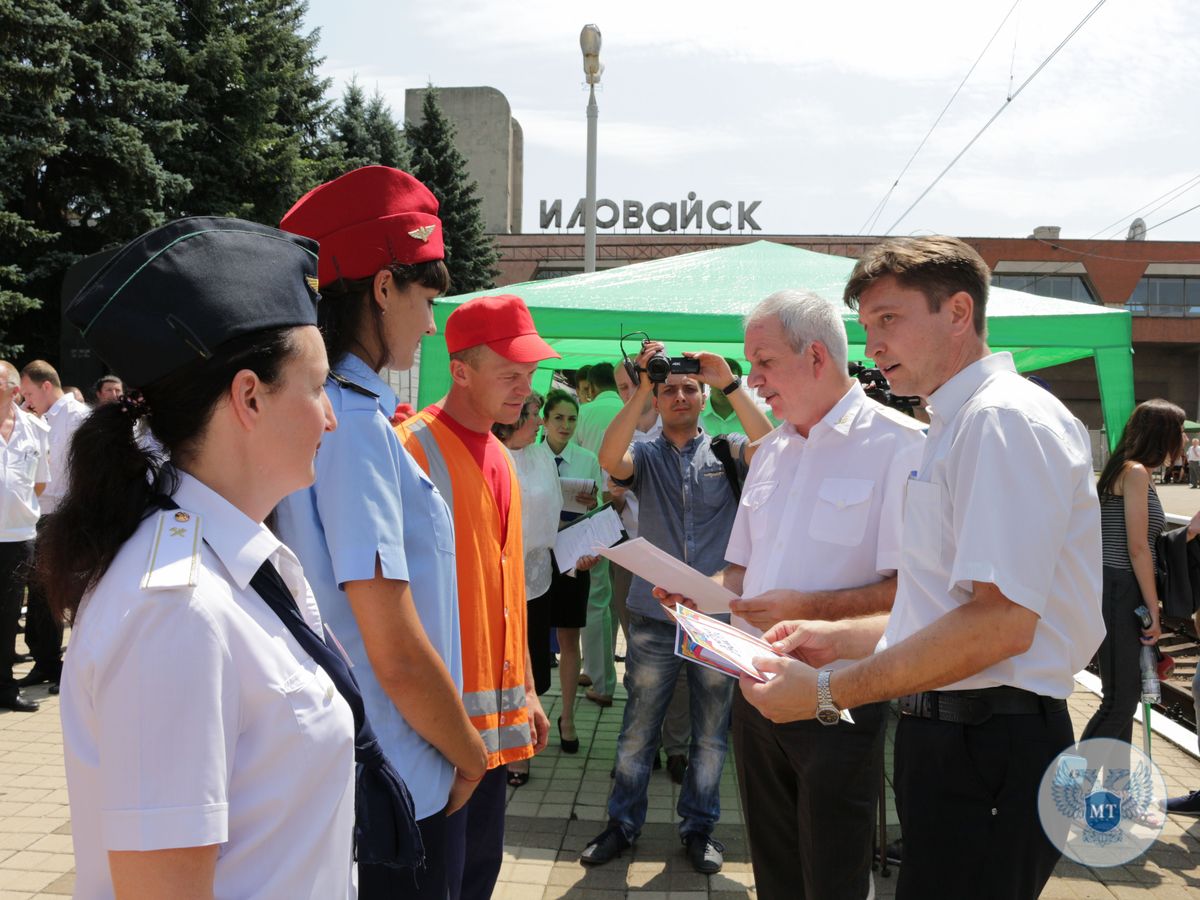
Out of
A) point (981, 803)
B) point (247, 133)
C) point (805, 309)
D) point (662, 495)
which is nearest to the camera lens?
point (981, 803)

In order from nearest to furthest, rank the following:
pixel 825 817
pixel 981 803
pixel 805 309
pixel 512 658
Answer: pixel 981 803, pixel 512 658, pixel 825 817, pixel 805 309

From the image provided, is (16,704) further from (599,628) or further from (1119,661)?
(1119,661)

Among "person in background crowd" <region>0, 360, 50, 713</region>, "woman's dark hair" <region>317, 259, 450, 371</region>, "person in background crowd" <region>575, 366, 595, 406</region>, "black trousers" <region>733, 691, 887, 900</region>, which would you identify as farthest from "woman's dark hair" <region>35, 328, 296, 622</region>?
"person in background crowd" <region>575, 366, 595, 406</region>

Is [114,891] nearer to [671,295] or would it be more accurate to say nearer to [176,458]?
[176,458]

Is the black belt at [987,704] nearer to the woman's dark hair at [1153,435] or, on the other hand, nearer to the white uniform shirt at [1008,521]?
the white uniform shirt at [1008,521]

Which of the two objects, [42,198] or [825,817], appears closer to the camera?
[825,817]

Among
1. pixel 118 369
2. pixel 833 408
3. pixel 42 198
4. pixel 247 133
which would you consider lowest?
pixel 833 408

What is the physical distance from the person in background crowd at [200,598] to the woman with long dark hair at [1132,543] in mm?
4648

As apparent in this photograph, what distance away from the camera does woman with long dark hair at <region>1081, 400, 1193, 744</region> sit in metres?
4.94

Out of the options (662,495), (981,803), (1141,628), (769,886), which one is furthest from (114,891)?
(1141,628)

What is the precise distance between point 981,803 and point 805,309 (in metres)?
1.56

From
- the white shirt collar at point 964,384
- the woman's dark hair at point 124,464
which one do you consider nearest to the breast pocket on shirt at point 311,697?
the woman's dark hair at point 124,464

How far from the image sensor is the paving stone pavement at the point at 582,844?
13.4 ft

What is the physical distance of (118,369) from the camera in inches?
50.7
